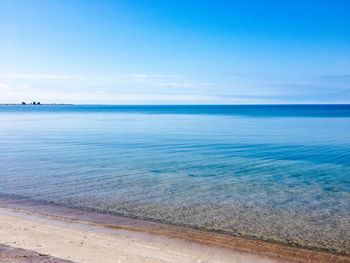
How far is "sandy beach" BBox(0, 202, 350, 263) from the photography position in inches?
291

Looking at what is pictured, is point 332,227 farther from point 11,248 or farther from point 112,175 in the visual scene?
point 112,175

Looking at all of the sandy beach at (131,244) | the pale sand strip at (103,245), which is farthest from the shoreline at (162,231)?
the pale sand strip at (103,245)

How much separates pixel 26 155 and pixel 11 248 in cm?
1636

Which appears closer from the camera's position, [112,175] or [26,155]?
[112,175]

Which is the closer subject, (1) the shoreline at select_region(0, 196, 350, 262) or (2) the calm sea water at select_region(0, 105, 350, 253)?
(1) the shoreline at select_region(0, 196, 350, 262)

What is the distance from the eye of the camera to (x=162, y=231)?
30.6 feet

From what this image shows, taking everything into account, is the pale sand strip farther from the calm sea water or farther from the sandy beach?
the calm sea water

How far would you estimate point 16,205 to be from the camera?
11.4m

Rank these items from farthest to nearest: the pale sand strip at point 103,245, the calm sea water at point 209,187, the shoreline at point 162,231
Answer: the calm sea water at point 209,187, the shoreline at point 162,231, the pale sand strip at point 103,245

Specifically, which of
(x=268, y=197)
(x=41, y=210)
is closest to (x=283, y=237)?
(x=268, y=197)

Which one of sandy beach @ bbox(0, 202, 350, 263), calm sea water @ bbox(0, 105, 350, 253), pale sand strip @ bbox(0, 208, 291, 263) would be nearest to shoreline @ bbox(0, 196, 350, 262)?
sandy beach @ bbox(0, 202, 350, 263)

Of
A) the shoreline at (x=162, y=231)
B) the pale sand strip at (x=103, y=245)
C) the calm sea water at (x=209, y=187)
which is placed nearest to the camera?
the pale sand strip at (x=103, y=245)

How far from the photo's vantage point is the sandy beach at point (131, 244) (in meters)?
7.40

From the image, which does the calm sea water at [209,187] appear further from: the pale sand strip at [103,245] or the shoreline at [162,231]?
the pale sand strip at [103,245]
